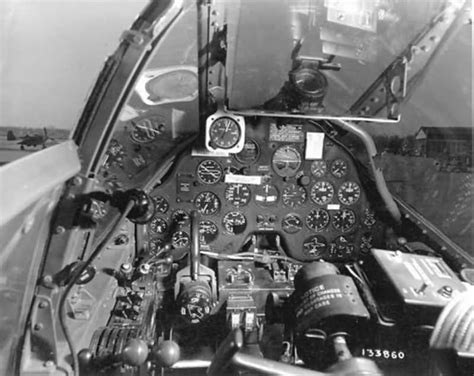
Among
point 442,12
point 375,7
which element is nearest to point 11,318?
point 375,7

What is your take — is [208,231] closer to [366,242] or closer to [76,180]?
[366,242]

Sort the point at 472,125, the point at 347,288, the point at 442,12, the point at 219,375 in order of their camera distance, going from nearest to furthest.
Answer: the point at 219,375, the point at 347,288, the point at 442,12, the point at 472,125

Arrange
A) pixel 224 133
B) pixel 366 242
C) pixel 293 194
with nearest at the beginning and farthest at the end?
pixel 224 133, pixel 293 194, pixel 366 242

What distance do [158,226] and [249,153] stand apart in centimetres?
93

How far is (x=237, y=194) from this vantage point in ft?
10.3

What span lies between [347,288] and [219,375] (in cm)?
58

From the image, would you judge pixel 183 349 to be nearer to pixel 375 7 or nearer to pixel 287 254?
pixel 287 254

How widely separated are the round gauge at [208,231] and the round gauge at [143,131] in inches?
31.1

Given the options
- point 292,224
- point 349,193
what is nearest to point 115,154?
point 292,224

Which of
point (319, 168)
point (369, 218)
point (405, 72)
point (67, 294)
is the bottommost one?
point (67, 294)

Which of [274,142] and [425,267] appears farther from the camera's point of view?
[274,142]

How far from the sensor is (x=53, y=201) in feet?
4.14

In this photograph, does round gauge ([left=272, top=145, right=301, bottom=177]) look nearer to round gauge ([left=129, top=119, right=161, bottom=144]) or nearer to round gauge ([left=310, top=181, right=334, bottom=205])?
round gauge ([left=310, top=181, right=334, bottom=205])

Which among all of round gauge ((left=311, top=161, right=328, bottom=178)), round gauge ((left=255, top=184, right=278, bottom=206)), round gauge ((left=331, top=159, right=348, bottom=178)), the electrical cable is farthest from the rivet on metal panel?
round gauge ((left=331, top=159, right=348, bottom=178))
